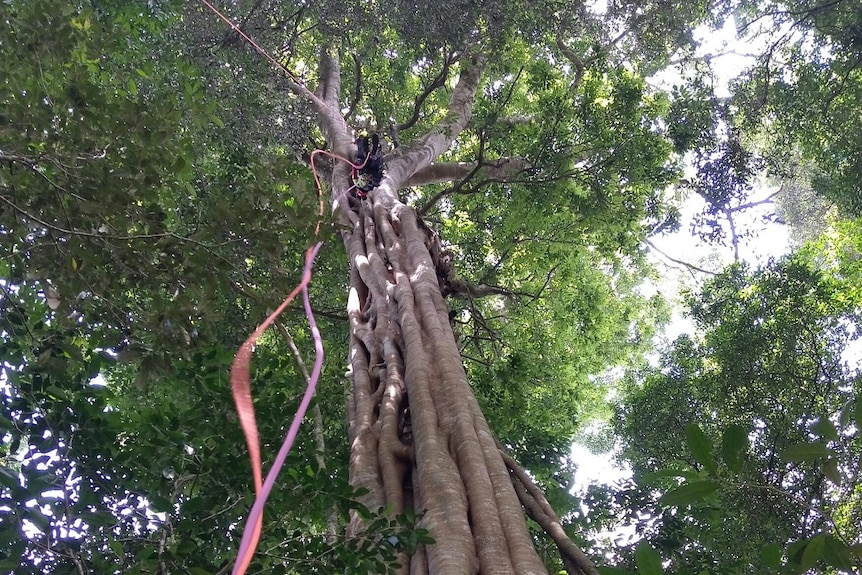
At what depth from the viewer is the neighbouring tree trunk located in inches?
79.4

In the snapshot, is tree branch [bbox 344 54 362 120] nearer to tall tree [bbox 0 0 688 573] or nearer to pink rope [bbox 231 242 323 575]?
tall tree [bbox 0 0 688 573]

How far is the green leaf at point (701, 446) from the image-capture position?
1.43 meters

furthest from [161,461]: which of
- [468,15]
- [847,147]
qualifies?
[847,147]

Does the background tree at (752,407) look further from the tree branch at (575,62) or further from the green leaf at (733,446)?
the tree branch at (575,62)

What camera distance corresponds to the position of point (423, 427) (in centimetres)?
248

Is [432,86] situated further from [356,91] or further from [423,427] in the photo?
[423,427]

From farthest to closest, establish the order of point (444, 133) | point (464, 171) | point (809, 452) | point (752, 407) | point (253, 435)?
point (464, 171) → point (444, 133) → point (752, 407) → point (253, 435) → point (809, 452)

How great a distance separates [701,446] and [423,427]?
4.02ft

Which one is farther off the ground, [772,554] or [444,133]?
[444,133]

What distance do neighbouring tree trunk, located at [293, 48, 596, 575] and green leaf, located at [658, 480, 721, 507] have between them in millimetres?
560

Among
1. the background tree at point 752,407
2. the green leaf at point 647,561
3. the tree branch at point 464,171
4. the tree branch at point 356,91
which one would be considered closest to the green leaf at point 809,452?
the green leaf at point 647,561

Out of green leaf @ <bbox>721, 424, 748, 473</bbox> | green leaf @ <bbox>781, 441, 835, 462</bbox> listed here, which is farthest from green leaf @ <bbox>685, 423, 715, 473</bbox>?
green leaf @ <bbox>781, 441, 835, 462</bbox>

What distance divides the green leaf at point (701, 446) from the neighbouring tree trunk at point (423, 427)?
2.24 ft

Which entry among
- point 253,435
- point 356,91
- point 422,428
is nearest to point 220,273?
point 253,435
